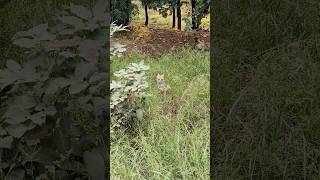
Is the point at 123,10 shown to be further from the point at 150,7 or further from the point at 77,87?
the point at 77,87

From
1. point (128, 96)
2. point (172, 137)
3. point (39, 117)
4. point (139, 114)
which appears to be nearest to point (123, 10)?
point (128, 96)

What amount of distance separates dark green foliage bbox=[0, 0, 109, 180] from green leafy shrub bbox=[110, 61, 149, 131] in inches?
22.6

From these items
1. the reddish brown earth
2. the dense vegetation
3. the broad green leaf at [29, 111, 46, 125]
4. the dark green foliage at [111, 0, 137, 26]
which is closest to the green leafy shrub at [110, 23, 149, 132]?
the broad green leaf at [29, 111, 46, 125]

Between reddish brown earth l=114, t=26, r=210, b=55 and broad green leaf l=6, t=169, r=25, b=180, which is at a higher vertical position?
reddish brown earth l=114, t=26, r=210, b=55

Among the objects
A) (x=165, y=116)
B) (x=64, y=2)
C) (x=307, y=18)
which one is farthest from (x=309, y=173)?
(x=64, y=2)

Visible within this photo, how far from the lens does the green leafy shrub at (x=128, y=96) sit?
10.2 ft

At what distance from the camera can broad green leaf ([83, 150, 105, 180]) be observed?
7.75ft

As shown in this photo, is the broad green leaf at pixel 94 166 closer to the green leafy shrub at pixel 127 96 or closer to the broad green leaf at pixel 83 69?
the broad green leaf at pixel 83 69

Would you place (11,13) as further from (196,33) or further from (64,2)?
(196,33)

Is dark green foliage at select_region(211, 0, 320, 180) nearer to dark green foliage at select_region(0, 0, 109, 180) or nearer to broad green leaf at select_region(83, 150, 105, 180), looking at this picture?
broad green leaf at select_region(83, 150, 105, 180)

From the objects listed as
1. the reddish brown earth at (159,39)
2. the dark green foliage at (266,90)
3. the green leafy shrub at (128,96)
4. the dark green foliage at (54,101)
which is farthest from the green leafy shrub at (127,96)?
the reddish brown earth at (159,39)

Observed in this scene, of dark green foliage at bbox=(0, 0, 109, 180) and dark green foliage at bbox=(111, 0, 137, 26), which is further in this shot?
dark green foliage at bbox=(111, 0, 137, 26)

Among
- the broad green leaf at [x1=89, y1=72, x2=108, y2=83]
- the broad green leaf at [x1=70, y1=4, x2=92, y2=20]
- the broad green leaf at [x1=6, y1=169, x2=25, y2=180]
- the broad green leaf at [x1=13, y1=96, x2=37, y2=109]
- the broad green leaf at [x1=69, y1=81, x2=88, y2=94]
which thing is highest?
the broad green leaf at [x1=70, y1=4, x2=92, y2=20]

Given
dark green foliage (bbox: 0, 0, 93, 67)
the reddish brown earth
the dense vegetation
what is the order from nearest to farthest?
1. dark green foliage (bbox: 0, 0, 93, 67)
2. the reddish brown earth
3. the dense vegetation
